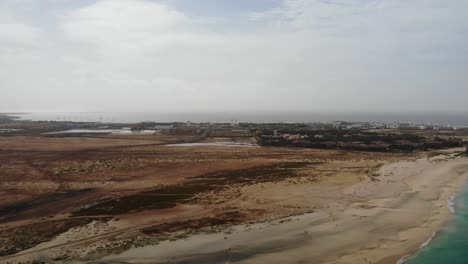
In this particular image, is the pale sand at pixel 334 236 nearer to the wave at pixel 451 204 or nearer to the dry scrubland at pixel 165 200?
the dry scrubland at pixel 165 200

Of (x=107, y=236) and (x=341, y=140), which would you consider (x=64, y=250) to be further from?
(x=341, y=140)

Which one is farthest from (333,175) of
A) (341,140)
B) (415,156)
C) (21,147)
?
(21,147)

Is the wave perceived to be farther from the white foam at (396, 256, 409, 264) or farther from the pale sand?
the white foam at (396, 256, 409, 264)

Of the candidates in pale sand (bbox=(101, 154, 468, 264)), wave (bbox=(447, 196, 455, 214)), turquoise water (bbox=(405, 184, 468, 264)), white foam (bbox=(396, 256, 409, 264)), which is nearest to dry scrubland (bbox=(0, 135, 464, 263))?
pale sand (bbox=(101, 154, 468, 264))

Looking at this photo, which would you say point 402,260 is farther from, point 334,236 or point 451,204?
point 451,204

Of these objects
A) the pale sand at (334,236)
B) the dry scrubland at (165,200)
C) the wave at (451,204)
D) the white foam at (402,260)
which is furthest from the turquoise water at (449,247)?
the wave at (451,204)

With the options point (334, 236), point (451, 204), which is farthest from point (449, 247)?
point (451, 204)
